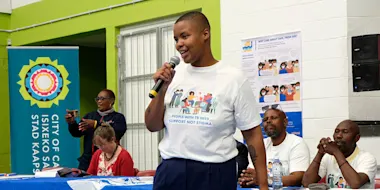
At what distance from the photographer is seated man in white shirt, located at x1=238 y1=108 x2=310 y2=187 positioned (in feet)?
14.5

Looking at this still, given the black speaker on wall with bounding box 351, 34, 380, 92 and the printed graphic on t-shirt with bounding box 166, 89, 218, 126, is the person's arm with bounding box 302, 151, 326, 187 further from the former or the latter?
the printed graphic on t-shirt with bounding box 166, 89, 218, 126

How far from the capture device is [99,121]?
243 inches

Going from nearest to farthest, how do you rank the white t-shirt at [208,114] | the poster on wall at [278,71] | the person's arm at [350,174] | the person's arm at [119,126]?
the white t-shirt at [208,114] → the person's arm at [350,174] → the poster on wall at [278,71] → the person's arm at [119,126]

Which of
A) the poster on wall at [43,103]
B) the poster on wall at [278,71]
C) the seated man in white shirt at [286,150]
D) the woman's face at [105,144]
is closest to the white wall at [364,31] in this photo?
the poster on wall at [278,71]

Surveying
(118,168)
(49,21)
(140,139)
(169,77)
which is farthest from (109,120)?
(169,77)

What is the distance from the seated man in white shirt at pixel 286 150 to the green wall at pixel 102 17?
176cm

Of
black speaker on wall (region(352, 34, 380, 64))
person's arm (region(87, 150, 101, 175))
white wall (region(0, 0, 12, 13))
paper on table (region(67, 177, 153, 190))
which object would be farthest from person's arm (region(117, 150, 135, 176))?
white wall (region(0, 0, 12, 13))

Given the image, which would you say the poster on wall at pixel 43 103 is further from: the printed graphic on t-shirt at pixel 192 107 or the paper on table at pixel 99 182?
the printed graphic on t-shirt at pixel 192 107

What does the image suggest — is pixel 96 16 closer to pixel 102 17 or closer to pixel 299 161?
pixel 102 17

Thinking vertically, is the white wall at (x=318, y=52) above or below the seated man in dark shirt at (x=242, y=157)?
above

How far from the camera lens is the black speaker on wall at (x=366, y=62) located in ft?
16.3

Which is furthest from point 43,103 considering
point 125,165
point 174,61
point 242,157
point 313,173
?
point 174,61

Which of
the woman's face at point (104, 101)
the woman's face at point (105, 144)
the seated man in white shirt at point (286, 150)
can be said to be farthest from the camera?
the woman's face at point (104, 101)

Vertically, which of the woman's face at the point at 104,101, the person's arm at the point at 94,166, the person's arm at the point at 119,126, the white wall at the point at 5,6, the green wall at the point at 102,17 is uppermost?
the white wall at the point at 5,6
